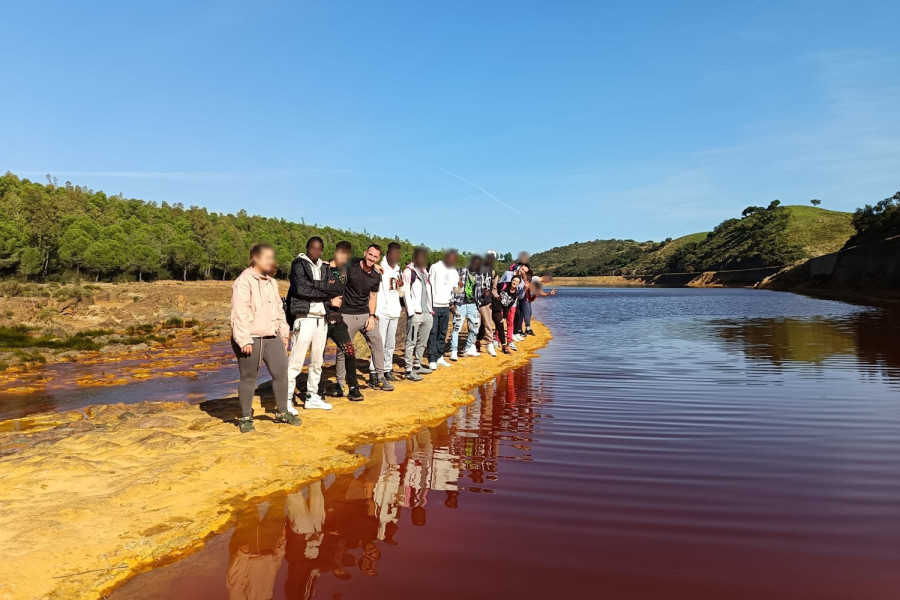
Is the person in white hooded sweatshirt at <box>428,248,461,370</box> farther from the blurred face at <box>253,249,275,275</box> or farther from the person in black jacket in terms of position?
the blurred face at <box>253,249,275,275</box>

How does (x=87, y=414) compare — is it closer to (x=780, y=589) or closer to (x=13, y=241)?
(x=780, y=589)

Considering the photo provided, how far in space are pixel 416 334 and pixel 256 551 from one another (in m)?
6.13

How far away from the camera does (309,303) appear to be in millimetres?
6559

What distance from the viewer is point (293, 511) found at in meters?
3.95

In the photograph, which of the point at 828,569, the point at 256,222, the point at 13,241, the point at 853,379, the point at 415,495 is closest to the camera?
the point at 828,569

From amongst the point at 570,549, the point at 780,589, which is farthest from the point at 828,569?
the point at 570,549

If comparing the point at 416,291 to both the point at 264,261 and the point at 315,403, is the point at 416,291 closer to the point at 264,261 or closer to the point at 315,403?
the point at 315,403

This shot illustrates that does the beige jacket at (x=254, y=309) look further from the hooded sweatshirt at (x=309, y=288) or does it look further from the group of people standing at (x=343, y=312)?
the hooded sweatshirt at (x=309, y=288)

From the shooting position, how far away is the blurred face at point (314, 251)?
6.43 metres

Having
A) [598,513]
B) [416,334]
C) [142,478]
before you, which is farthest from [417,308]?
[598,513]

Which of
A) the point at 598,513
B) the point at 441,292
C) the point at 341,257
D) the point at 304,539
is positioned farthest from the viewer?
the point at 441,292

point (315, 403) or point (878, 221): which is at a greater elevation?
point (878, 221)

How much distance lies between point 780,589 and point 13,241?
71.2m

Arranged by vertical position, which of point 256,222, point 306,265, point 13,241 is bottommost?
point 306,265
